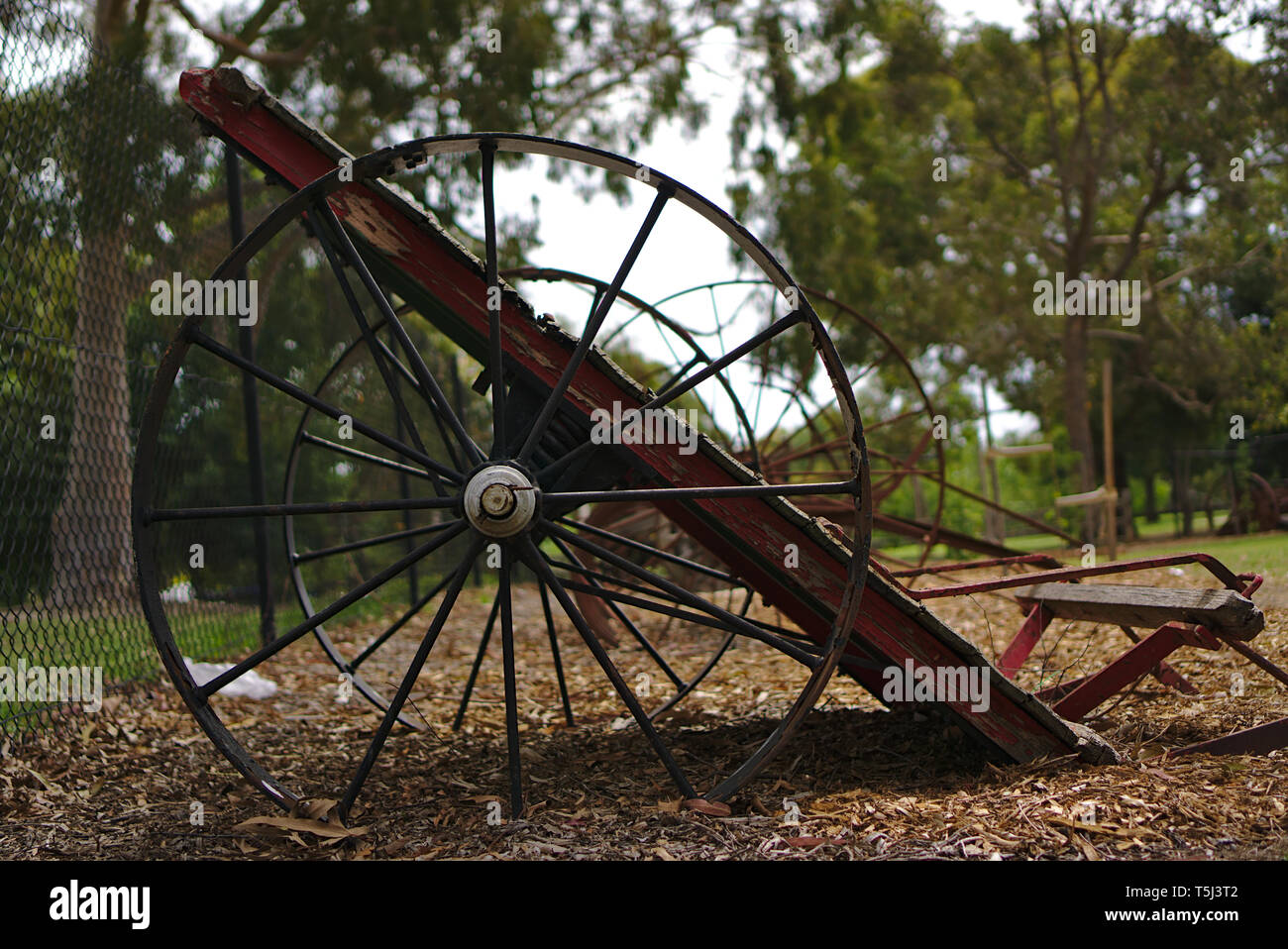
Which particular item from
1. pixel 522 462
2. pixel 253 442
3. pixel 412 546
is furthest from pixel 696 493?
pixel 412 546

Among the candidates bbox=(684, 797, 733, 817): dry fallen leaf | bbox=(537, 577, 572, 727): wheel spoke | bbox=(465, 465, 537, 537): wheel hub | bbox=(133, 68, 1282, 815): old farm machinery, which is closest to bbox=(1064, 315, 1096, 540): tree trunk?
bbox=(133, 68, 1282, 815): old farm machinery

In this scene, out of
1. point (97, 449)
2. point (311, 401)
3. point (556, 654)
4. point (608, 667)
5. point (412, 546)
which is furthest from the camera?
point (412, 546)

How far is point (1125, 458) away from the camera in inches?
784

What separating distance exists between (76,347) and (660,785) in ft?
9.94

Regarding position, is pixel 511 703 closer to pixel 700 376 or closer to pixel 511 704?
pixel 511 704

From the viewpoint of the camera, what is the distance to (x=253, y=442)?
6.17 m

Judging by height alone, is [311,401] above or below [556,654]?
above

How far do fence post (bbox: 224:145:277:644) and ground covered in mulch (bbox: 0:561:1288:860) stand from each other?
1.06m

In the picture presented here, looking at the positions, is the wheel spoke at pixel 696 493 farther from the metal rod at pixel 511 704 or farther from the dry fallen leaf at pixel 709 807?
the dry fallen leaf at pixel 709 807

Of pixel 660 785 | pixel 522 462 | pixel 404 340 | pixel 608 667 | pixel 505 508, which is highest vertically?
pixel 404 340

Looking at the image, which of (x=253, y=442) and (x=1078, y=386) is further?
(x=1078, y=386)

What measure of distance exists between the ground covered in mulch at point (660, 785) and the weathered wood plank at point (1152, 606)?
0.40m

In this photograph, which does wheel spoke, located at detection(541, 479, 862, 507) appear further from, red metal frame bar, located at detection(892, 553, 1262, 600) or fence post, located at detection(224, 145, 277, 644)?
fence post, located at detection(224, 145, 277, 644)

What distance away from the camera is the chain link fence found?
3.95 meters
